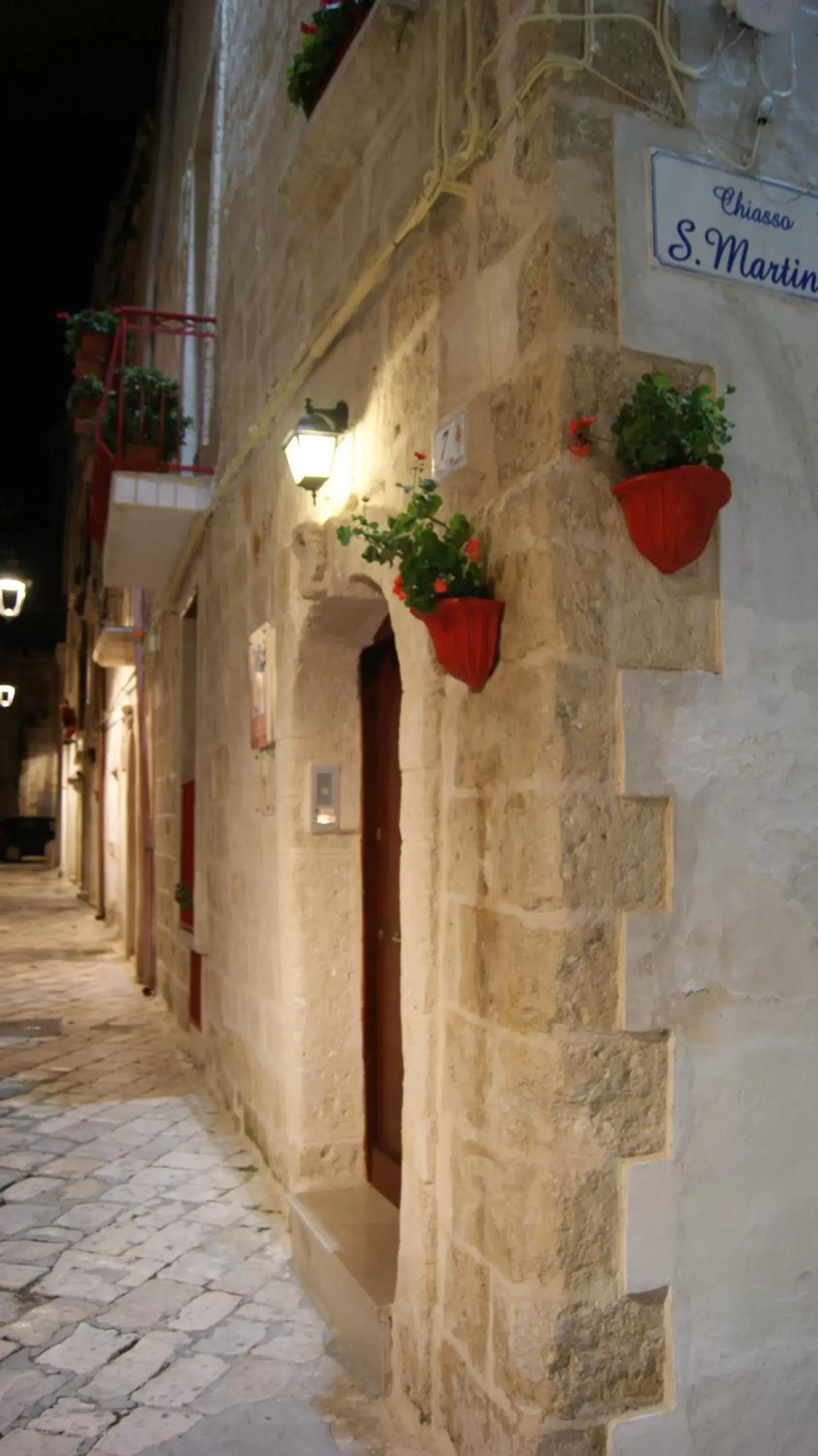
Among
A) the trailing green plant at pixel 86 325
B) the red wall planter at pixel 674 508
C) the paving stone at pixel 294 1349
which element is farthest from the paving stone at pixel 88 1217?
the trailing green plant at pixel 86 325

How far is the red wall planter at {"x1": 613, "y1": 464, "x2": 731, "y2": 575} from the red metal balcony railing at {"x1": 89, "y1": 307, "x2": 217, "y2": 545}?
14.6 ft

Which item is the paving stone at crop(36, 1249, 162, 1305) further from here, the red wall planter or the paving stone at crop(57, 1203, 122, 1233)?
the red wall planter

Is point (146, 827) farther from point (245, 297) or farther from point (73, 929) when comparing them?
point (245, 297)

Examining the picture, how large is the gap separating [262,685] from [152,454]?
9.11 ft

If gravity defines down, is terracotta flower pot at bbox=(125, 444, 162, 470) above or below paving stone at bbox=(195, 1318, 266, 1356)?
above

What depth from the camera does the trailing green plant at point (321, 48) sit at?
11.6ft

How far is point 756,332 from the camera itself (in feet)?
9.00

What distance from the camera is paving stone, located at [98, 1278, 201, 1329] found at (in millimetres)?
3500

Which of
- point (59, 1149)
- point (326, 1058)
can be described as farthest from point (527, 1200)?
point (59, 1149)

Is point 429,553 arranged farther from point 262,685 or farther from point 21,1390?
point 21,1390

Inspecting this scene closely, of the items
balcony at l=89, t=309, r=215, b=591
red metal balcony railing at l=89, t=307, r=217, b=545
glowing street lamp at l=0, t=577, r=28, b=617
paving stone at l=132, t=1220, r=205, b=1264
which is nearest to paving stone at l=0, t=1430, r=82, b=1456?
paving stone at l=132, t=1220, r=205, b=1264

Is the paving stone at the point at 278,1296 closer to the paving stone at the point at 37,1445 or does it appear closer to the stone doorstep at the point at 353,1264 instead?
the stone doorstep at the point at 353,1264

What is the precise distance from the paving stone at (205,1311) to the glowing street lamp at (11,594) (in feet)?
36.5

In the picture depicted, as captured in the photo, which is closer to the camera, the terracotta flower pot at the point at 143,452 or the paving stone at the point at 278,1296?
the paving stone at the point at 278,1296
